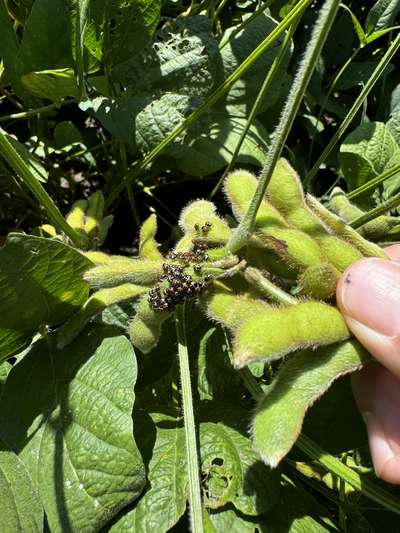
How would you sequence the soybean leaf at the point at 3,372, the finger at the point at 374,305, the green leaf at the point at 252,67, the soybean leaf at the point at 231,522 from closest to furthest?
the finger at the point at 374,305
the soybean leaf at the point at 231,522
the soybean leaf at the point at 3,372
the green leaf at the point at 252,67

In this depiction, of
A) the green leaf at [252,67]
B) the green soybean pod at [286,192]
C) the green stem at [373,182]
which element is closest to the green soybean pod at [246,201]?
the green soybean pod at [286,192]

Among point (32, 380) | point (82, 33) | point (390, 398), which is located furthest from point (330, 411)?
point (82, 33)

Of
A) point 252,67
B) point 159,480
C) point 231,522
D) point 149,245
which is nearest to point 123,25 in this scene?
point 252,67

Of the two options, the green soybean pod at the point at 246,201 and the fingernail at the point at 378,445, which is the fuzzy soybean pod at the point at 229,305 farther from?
the fingernail at the point at 378,445

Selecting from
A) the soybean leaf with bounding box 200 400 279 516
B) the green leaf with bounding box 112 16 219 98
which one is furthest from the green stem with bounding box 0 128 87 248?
the soybean leaf with bounding box 200 400 279 516

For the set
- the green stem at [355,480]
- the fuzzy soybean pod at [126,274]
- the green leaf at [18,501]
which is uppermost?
the fuzzy soybean pod at [126,274]
